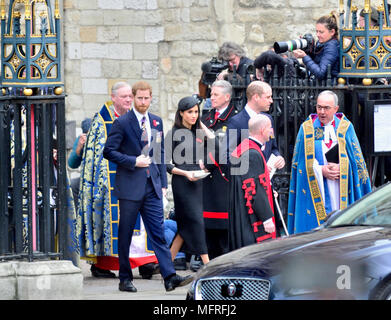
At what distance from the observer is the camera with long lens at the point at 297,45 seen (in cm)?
1247

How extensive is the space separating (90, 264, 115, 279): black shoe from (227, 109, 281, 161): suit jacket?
196cm

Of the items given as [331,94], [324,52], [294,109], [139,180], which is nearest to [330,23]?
[324,52]

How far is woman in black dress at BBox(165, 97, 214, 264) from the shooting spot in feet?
37.3

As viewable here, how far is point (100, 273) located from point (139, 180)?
70.4 inches

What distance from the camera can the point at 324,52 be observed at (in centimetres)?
1252

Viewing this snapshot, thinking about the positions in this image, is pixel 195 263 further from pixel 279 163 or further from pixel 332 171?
pixel 332 171

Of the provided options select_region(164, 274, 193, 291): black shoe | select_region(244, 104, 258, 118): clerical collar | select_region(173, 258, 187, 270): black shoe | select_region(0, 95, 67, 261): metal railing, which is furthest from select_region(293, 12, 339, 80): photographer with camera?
select_region(0, 95, 67, 261): metal railing

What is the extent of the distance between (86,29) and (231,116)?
7.35 meters

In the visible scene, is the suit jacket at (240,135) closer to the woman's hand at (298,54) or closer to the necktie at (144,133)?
the necktie at (144,133)

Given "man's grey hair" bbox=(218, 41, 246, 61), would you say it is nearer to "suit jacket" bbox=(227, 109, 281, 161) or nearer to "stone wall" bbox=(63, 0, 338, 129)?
"suit jacket" bbox=(227, 109, 281, 161)

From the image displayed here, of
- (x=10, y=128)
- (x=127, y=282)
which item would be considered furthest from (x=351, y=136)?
(x=10, y=128)

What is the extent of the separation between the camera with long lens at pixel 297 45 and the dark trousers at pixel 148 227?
2.30m
